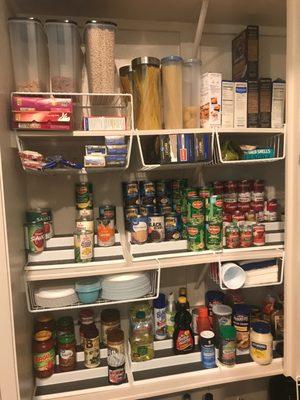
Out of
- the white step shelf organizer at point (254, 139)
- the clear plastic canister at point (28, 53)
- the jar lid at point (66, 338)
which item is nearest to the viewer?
the clear plastic canister at point (28, 53)

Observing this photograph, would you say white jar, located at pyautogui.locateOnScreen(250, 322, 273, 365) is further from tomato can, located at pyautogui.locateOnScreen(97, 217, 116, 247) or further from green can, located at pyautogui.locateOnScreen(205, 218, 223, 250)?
tomato can, located at pyautogui.locateOnScreen(97, 217, 116, 247)

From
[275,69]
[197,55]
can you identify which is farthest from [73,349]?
[275,69]

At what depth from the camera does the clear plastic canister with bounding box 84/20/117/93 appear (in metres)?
1.05

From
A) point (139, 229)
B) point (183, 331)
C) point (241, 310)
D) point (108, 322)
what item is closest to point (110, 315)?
point (108, 322)

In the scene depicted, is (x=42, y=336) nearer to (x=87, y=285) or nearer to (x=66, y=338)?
(x=66, y=338)

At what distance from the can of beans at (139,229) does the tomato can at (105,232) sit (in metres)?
0.08

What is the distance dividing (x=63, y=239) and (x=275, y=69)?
1151 millimetres

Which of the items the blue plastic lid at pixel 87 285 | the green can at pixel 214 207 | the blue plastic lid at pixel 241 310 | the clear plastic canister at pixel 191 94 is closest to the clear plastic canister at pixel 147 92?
the clear plastic canister at pixel 191 94

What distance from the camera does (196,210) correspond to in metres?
1.19

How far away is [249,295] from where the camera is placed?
5.00ft

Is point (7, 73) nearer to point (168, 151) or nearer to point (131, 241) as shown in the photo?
point (168, 151)

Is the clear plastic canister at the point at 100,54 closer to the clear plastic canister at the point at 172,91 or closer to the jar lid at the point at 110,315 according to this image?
the clear plastic canister at the point at 172,91

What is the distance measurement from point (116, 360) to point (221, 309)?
1.46ft

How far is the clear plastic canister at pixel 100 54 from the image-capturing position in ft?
3.44
